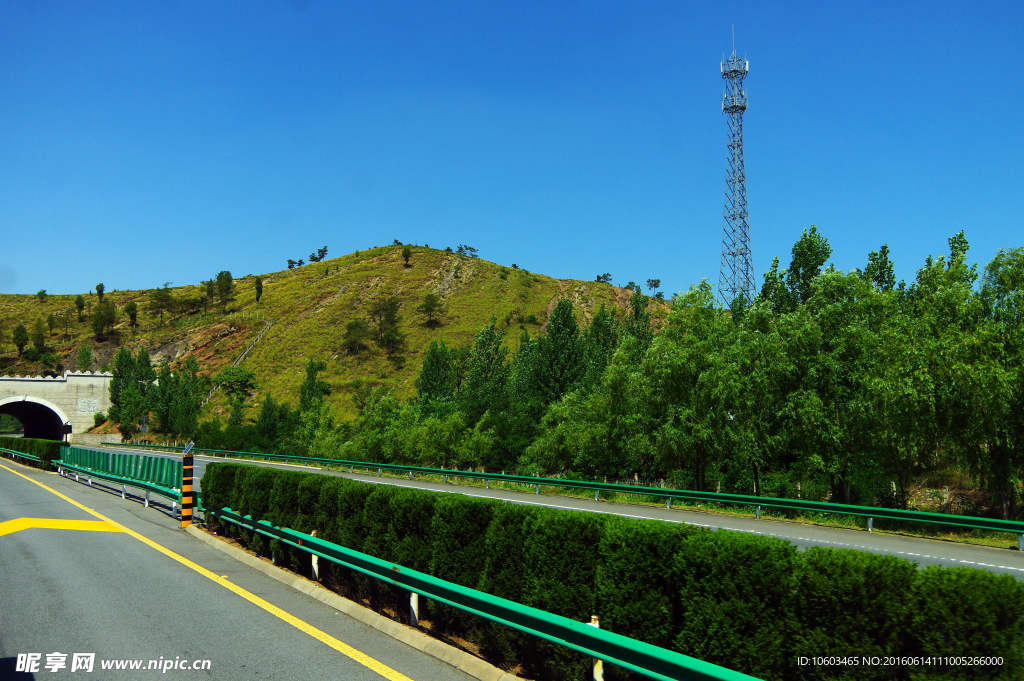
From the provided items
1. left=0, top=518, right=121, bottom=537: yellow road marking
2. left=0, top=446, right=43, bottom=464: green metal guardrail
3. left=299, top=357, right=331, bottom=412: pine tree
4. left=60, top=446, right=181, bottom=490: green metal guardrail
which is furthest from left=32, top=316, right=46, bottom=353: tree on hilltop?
left=0, top=518, right=121, bottom=537: yellow road marking

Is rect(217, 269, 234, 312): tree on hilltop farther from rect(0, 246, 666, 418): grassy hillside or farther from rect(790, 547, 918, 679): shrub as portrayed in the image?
rect(790, 547, 918, 679): shrub

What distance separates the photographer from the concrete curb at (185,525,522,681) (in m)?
5.95

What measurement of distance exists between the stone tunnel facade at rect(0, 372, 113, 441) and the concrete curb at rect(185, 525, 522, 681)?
92.0m

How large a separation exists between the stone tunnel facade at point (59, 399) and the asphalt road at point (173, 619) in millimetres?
88543

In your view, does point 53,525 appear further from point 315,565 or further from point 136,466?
point 315,565

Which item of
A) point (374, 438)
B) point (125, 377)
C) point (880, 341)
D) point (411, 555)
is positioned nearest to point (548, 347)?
point (374, 438)

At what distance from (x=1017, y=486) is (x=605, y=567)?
70.8 ft

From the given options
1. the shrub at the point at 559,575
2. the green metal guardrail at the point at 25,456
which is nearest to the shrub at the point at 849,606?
the shrub at the point at 559,575

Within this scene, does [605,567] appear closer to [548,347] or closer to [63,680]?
[63,680]

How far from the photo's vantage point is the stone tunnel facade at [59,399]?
84188 mm

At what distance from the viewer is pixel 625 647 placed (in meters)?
4.59

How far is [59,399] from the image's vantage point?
89.2 metres

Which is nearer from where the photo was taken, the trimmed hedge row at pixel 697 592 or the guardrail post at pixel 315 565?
the trimmed hedge row at pixel 697 592

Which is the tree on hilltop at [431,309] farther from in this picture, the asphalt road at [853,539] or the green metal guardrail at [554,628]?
the green metal guardrail at [554,628]
